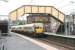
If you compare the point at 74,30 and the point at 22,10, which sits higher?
the point at 22,10

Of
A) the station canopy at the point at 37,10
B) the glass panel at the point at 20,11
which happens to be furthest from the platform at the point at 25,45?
the glass panel at the point at 20,11

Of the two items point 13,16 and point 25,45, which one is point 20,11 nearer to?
point 13,16

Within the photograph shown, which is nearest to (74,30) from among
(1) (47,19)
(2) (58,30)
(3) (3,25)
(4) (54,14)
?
(2) (58,30)

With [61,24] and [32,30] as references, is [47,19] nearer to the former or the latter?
[61,24]

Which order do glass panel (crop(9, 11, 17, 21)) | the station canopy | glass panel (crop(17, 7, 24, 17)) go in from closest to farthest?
1. glass panel (crop(9, 11, 17, 21))
2. the station canopy
3. glass panel (crop(17, 7, 24, 17))

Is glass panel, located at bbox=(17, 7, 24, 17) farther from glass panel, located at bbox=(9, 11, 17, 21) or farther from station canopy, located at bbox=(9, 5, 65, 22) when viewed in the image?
glass panel, located at bbox=(9, 11, 17, 21)

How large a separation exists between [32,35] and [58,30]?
37.8 ft

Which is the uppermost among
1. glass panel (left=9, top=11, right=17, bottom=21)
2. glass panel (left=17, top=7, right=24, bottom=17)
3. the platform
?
glass panel (left=17, top=7, right=24, bottom=17)

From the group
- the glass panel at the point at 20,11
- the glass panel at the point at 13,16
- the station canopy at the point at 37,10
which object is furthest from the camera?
the glass panel at the point at 20,11

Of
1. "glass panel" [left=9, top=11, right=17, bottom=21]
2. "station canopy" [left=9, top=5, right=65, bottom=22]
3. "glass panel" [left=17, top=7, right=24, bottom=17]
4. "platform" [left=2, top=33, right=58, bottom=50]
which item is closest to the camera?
"platform" [left=2, top=33, right=58, bottom=50]

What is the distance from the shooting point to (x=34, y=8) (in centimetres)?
6600

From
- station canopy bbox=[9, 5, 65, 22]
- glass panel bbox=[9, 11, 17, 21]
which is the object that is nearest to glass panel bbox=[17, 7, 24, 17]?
station canopy bbox=[9, 5, 65, 22]

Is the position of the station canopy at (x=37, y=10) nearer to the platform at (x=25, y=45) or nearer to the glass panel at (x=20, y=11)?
the glass panel at (x=20, y=11)

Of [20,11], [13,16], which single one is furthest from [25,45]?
[20,11]
